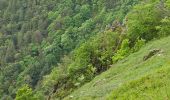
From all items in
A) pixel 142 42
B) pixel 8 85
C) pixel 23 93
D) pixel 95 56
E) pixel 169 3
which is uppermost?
pixel 169 3

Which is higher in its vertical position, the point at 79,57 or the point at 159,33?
the point at 159,33

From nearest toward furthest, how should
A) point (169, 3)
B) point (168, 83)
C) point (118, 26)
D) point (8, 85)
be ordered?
point (168, 83) → point (169, 3) → point (118, 26) → point (8, 85)

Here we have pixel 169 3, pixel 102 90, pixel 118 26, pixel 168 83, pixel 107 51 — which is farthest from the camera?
pixel 118 26

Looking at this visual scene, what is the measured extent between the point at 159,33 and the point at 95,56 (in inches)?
409

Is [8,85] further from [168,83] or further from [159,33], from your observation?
[168,83]

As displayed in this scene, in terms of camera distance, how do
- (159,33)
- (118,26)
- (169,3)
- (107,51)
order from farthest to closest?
(118,26) < (107,51) < (169,3) < (159,33)

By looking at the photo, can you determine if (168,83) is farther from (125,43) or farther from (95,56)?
(95,56)

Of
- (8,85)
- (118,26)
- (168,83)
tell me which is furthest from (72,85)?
(8,85)

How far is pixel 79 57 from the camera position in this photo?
54.2 m

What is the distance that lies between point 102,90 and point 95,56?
86.2 feet

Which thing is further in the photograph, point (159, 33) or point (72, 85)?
point (72, 85)

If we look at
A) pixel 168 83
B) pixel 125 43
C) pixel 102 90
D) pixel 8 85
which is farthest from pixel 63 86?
pixel 8 85

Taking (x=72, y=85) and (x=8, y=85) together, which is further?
(x=8, y=85)

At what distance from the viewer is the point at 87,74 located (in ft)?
171
